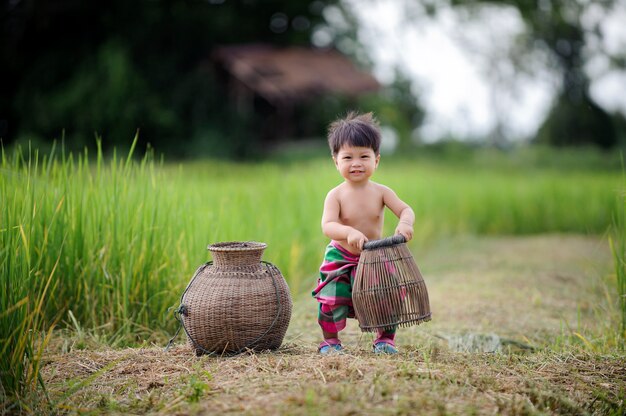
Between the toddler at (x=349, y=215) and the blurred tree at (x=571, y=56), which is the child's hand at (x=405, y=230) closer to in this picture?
the toddler at (x=349, y=215)

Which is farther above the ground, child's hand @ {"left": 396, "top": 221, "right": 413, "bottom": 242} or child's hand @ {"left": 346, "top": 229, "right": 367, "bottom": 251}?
child's hand @ {"left": 396, "top": 221, "right": 413, "bottom": 242}

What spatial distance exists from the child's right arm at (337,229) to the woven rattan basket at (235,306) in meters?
0.36

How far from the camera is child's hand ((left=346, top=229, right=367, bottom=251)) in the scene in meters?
3.26

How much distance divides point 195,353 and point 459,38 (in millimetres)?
20812

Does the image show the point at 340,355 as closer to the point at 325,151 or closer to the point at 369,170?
the point at 369,170

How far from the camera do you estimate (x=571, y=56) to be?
24.1 meters

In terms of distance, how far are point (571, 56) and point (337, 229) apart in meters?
23.2

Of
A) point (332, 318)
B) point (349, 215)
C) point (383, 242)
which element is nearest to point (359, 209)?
point (349, 215)

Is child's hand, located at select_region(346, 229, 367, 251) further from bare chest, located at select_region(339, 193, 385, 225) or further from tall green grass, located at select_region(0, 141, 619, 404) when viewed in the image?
tall green grass, located at select_region(0, 141, 619, 404)

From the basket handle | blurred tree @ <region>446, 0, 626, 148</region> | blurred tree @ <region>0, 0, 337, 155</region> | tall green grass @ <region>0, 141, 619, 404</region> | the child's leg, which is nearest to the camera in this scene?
tall green grass @ <region>0, 141, 619, 404</region>

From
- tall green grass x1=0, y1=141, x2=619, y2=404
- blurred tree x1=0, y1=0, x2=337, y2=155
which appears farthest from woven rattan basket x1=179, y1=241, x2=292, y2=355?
blurred tree x1=0, y1=0, x2=337, y2=155

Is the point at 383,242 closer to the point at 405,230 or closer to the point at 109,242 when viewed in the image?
the point at 405,230

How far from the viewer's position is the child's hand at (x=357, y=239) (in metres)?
3.26

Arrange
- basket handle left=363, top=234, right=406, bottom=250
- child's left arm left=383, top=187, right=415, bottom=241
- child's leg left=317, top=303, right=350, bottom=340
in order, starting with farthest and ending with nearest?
child's leg left=317, top=303, right=350, bottom=340
child's left arm left=383, top=187, right=415, bottom=241
basket handle left=363, top=234, right=406, bottom=250
